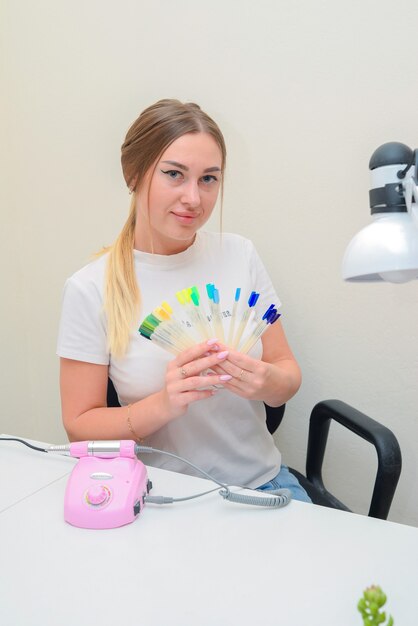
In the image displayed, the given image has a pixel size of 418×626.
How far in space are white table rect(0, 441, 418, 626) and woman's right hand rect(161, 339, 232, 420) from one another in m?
0.16

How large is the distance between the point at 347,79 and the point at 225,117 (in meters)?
0.34

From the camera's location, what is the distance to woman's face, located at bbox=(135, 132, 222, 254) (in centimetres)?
109

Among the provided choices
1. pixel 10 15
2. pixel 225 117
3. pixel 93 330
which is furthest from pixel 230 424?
pixel 10 15

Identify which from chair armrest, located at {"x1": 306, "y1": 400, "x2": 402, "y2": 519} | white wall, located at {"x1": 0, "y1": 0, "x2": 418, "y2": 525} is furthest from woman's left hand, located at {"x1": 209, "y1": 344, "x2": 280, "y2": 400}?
white wall, located at {"x1": 0, "y1": 0, "x2": 418, "y2": 525}

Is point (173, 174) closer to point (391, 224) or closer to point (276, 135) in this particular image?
point (276, 135)

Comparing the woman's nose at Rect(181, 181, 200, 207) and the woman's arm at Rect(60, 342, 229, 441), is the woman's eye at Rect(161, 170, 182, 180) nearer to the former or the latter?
the woman's nose at Rect(181, 181, 200, 207)

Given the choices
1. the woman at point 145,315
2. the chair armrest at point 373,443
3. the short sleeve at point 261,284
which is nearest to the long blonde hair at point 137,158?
the woman at point 145,315

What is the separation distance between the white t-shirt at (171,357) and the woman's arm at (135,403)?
0.04 meters

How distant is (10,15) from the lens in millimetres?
1787

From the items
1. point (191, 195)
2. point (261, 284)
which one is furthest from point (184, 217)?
point (261, 284)

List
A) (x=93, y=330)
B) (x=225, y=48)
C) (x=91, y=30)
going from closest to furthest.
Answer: (x=93, y=330) < (x=225, y=48) < (x=91, y=30)

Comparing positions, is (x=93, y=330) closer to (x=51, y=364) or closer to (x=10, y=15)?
(x=51, y=364)

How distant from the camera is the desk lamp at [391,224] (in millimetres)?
577

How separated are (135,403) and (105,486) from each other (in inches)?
11.1
